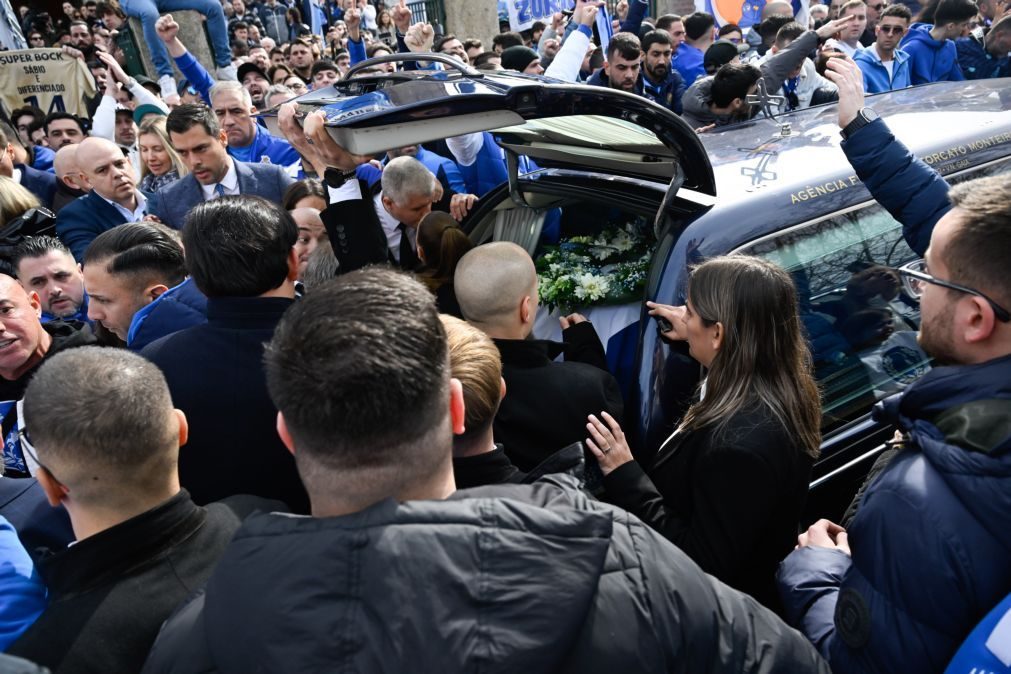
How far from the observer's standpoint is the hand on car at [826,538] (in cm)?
196

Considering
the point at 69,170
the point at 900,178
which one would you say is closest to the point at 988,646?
Result: the point at 900,178

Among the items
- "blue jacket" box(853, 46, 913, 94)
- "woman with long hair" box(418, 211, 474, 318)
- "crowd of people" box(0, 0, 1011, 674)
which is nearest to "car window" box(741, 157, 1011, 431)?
"crowd of people" box(0, 0, 1011, 674)

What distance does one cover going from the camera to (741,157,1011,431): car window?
269 cm

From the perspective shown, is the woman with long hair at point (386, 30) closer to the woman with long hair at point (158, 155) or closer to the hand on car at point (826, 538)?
the woman with long hair at point (158, 155)

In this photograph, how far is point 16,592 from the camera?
1565 millimetres

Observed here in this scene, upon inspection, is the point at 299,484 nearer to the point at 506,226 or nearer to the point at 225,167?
the point at 506,226

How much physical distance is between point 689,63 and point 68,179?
19.0ft

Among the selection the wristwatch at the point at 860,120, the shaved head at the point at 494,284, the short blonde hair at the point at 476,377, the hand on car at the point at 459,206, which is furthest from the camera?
the hand on car at the point at 459,206

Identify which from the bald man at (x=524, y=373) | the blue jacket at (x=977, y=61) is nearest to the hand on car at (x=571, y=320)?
the bald man at (x=524, y=373)

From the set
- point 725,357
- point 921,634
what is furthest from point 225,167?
point 921,634

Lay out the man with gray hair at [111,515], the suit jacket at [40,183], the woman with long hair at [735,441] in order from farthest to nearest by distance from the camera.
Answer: the suit jacket at [40,183] < the woman with long hair at [735,441] < the man with gray hair at [111,515]

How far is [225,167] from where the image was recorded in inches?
175

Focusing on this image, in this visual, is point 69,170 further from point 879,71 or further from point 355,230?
point 879,71

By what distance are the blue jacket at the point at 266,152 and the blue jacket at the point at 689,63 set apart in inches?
157
